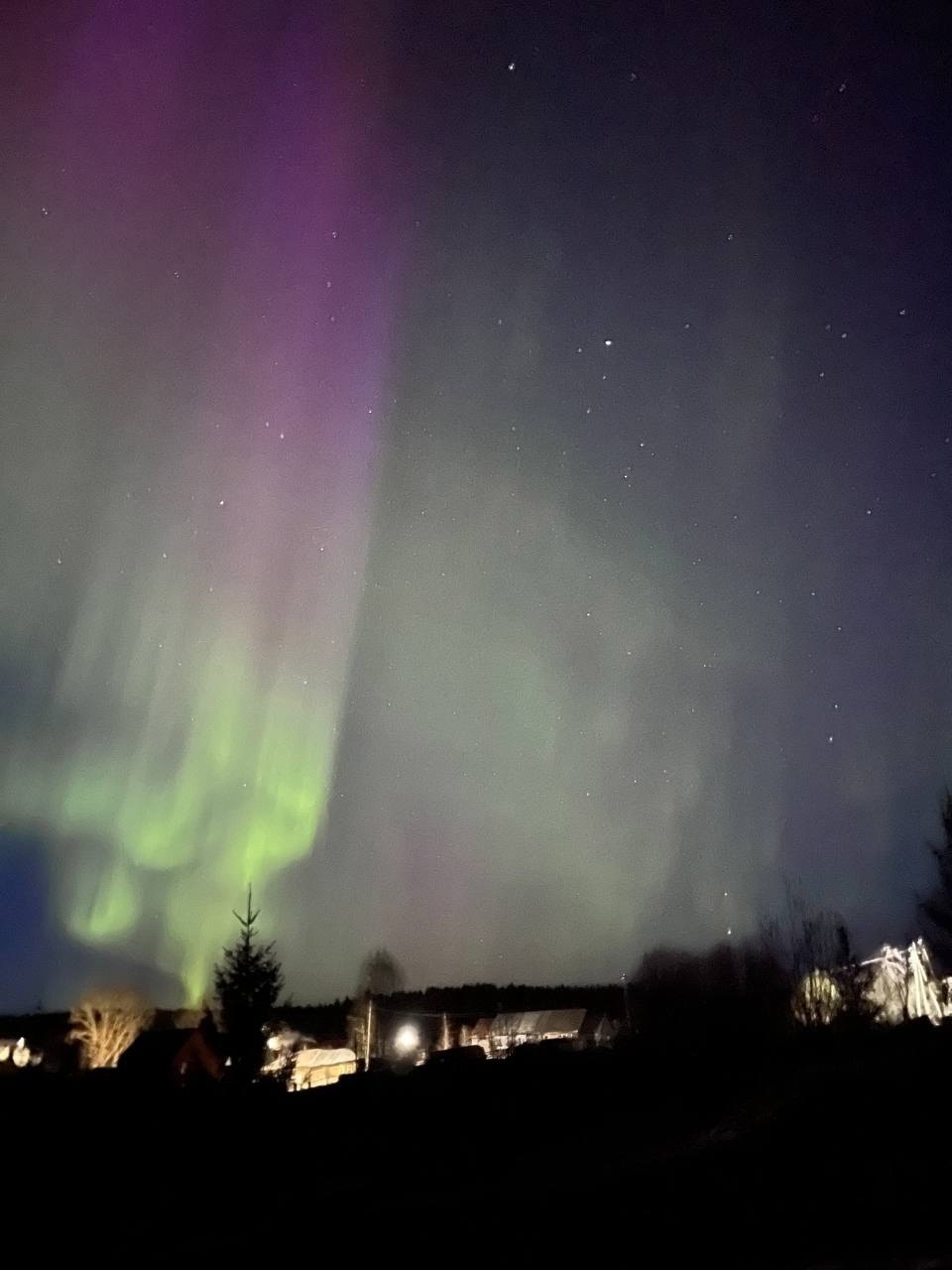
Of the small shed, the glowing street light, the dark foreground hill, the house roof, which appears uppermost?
the house roof

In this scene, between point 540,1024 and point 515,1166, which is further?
point 540,1024

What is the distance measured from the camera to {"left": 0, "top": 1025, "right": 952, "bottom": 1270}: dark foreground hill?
30.6 ft

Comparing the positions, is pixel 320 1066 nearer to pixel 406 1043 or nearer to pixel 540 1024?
pixel 406 1043

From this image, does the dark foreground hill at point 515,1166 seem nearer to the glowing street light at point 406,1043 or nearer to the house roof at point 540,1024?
the glowing street light at point 406,1043

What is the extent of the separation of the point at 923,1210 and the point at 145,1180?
1051 cm

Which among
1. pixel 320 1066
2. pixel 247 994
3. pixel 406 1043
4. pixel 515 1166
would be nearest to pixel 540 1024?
pixel 406 1043

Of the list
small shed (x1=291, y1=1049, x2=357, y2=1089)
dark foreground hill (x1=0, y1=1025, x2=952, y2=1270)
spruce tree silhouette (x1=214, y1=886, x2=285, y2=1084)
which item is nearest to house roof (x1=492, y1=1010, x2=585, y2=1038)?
small shed (x1=291, y1=1049, x2=357, y2=1089)

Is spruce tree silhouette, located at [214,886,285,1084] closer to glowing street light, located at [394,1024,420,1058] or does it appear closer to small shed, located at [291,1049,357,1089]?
small shed, located at [291,1049,357,1089]

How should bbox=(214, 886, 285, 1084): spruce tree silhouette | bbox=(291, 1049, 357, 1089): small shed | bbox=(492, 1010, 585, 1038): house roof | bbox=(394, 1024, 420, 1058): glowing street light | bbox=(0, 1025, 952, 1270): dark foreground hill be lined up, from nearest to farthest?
1. bbox=(0, 1025, 952, 1270): dark foreground hill
2. bbox=(214, 886, 285, 1084): spruce tree silhouette
3. bbox=(291, 1049, 357, 1089): small shed
4. bbox=(394, 1024, 420, 1058): glowing street light
5. bbox=(492, 1010, 585, 1038): house roof

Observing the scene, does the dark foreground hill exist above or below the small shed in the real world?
below

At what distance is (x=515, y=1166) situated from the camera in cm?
1379

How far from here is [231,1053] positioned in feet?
109

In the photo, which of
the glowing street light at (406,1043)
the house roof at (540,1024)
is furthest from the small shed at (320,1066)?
the house roof at (540,1024)

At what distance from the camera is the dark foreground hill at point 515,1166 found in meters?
9.34
